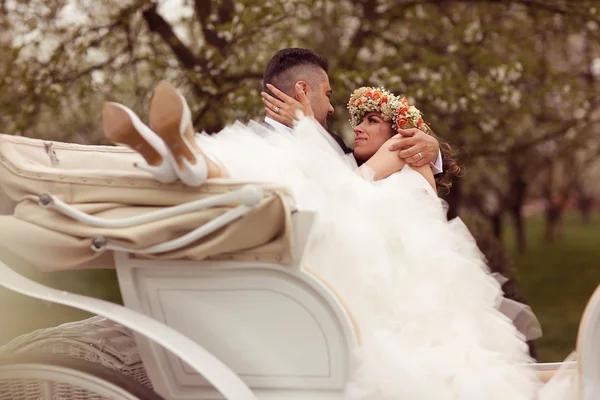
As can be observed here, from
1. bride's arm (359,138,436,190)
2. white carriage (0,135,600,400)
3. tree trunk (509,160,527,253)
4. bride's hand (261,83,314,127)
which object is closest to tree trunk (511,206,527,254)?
tree trunk (509,160,527,253)

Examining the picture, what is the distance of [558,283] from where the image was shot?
14266 mm

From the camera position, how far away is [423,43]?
8.20 meters

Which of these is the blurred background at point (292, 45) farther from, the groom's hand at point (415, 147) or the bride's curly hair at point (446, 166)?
the groom's hand at point (415, 147)

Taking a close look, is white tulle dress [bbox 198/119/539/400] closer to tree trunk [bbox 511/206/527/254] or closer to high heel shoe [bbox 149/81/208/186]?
high heel shoe [bbox 149/81/208/186]

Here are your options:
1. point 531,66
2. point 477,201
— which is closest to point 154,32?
point 531,66

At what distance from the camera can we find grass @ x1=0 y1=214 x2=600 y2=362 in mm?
2965

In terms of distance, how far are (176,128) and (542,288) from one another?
12.5m

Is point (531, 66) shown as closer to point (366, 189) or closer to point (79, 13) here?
point (79, 13)

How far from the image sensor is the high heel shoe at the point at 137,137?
2.21 meters

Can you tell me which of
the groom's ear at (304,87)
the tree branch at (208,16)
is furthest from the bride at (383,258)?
the tree branch at (208,16)

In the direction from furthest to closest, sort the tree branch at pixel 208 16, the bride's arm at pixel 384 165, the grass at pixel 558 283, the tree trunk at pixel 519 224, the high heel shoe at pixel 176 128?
the tree trunk at pixel 519 224, the grass at pixel 558 283, the tree branch at pixel 208 16, the bride's arm at pixel 384 165, the high heel shoe at pixel 176 128

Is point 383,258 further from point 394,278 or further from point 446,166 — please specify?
point 446,166

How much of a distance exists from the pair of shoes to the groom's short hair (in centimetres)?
126

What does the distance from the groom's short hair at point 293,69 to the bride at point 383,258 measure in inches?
27.8
